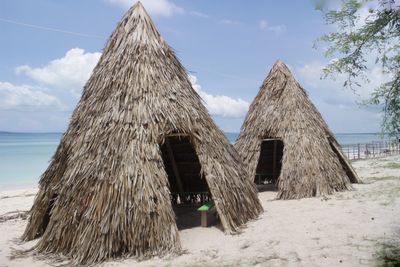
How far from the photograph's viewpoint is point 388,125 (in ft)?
18.2

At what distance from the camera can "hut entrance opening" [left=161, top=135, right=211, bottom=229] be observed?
10.4m

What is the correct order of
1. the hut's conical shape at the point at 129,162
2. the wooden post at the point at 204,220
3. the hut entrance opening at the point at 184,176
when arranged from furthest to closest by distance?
the hut entrance opening at the point at 184,176
the wooden post at the point at 204,220
the hut's conical shape at the point at 129,162

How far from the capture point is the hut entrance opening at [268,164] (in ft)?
50.3

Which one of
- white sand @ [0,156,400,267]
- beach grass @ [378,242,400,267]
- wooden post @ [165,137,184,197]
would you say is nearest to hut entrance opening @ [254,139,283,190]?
white sand @ [0,156,400,267]

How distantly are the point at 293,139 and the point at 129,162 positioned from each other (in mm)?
6812

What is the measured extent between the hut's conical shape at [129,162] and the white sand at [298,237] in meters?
0.41

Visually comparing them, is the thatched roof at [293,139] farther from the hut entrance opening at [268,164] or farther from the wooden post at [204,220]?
the wooden post at [204,220]

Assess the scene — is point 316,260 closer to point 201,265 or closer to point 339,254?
point 339,254

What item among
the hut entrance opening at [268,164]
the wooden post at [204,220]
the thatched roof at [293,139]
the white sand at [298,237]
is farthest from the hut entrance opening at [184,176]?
the hut entrance opening at [268,164]

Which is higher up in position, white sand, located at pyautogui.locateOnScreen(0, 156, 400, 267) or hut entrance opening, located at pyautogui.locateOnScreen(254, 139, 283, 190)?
hut entrance opening, located at pyautogui.locateOnScreen(254, 139, 283, 190)

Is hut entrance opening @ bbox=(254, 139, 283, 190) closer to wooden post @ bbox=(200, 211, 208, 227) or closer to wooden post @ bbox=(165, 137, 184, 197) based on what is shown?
wooden post @ bbox=(165, 137, 184, 197)

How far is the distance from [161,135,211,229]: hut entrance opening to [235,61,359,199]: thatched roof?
235 cm

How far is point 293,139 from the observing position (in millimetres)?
12273

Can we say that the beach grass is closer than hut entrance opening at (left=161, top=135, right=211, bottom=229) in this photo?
Yes
